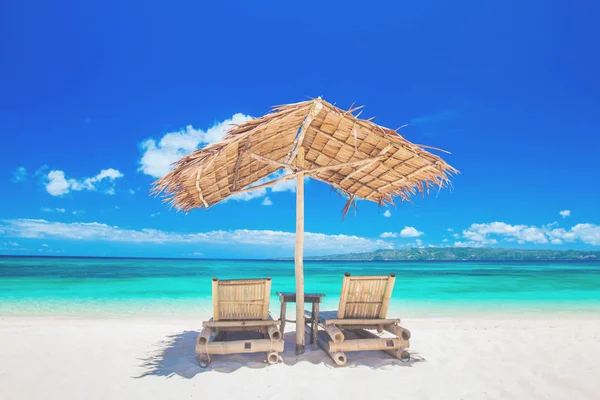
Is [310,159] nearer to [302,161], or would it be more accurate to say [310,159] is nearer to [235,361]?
[302,161]

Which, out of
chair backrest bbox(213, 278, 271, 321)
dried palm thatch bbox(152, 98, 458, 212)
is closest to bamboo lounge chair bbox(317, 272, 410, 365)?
chair backrest bbox(213, 278, 271, 321)

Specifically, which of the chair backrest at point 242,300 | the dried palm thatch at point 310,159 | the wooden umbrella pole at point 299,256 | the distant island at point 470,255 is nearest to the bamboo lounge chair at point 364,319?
the wooden umbrella pole at point 299,256

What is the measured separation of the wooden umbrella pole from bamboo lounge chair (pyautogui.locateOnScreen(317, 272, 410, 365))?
24 centimetres

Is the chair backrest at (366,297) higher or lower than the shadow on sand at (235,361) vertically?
higher

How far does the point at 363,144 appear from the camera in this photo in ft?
13.5

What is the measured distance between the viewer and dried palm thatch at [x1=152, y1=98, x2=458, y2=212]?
11.4 ft

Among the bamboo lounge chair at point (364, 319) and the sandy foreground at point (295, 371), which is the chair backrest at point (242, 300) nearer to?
the sandy foreground at point (295, 371)

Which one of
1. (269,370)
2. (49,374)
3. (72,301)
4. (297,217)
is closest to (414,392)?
(269,370)

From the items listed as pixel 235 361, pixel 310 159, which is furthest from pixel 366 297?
pixel 310 159

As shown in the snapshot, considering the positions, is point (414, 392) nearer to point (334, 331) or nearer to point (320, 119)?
point (334, 331)

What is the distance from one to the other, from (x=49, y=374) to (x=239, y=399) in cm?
182

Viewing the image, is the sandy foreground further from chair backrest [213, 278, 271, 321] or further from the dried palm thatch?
the dried palm thatch

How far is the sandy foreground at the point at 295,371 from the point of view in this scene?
2900 mm

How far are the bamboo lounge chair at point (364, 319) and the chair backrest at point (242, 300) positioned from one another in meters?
0.67
